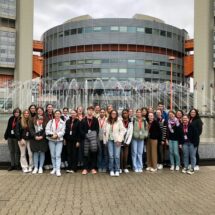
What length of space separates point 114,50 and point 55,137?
77208mm

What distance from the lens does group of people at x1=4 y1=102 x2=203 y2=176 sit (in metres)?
9.59

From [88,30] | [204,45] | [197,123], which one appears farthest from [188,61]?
[197,123]

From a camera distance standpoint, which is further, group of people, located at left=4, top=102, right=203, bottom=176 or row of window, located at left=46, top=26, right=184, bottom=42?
row of window, located at left=46, top=26, right=184, bottom=42

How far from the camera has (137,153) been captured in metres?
10.1

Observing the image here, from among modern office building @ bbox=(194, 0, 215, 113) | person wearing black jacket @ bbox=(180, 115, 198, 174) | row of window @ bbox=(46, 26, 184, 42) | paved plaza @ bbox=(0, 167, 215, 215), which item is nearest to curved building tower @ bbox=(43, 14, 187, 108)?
row of window @ bbox=(46, 26, 184, 42)

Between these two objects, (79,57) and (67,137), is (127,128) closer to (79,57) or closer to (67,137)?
(67,137)

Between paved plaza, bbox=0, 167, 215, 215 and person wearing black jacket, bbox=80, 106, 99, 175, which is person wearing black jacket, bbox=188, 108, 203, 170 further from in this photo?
person wearing black jacket, bbox=80, 106, 99, 175

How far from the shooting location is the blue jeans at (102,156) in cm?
991

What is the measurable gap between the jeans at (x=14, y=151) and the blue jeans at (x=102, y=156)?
7.06ft

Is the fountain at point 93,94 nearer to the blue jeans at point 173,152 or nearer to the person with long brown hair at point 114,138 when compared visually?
the blue jeans at point 173,152

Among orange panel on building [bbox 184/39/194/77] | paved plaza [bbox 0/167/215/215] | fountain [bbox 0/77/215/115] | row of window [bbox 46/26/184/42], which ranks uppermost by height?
row of window [bbox 46/26/184/42]

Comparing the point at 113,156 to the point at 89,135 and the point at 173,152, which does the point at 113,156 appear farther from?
the point at 173,152

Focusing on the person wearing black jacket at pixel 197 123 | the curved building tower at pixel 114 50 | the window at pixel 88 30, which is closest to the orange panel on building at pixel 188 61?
the curved building tower at pixel 114 50

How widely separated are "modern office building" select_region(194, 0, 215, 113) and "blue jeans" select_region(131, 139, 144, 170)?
6849 centimetres
